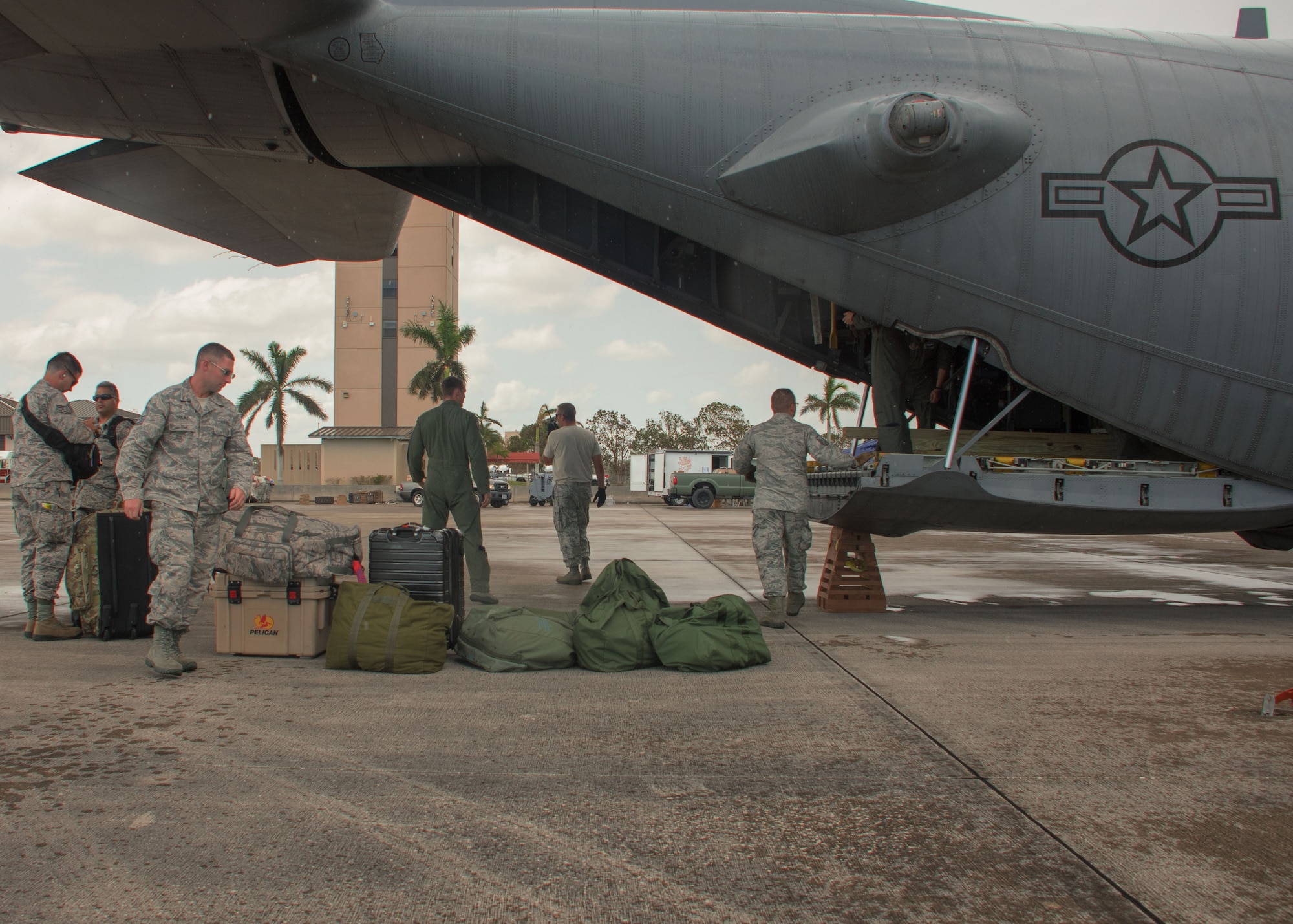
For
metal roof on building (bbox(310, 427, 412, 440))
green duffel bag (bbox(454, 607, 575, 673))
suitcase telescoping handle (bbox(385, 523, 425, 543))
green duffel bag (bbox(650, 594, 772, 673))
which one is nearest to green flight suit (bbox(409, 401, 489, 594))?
suitcase telescoping handle (bbox(385, 523, 425, 543))

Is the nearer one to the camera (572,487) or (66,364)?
(66,364)

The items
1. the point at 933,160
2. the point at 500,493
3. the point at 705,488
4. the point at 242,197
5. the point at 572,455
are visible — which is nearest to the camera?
the point at 933,160

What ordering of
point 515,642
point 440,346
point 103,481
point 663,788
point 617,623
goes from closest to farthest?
point 663,788 < point 515,642 < point 617,623 < point 103,481 < point 440,346

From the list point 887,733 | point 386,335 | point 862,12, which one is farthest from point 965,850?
point 386,335

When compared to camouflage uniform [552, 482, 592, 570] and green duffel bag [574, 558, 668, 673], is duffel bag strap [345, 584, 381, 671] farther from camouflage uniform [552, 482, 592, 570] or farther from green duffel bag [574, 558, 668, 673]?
camouflage uniform [552, 482, 592, 570]

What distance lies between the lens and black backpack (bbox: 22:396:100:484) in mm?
5664

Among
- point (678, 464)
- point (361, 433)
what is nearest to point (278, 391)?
point (361, 433)

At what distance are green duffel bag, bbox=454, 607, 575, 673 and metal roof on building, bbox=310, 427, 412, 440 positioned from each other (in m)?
48.3

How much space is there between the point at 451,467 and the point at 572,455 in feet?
7.70

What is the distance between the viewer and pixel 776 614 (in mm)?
6441

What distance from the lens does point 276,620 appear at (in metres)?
5.26

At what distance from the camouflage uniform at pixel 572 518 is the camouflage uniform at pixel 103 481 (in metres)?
4.05

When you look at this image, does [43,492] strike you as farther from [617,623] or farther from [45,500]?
[617,623]

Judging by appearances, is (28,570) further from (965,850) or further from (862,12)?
(862,12)
